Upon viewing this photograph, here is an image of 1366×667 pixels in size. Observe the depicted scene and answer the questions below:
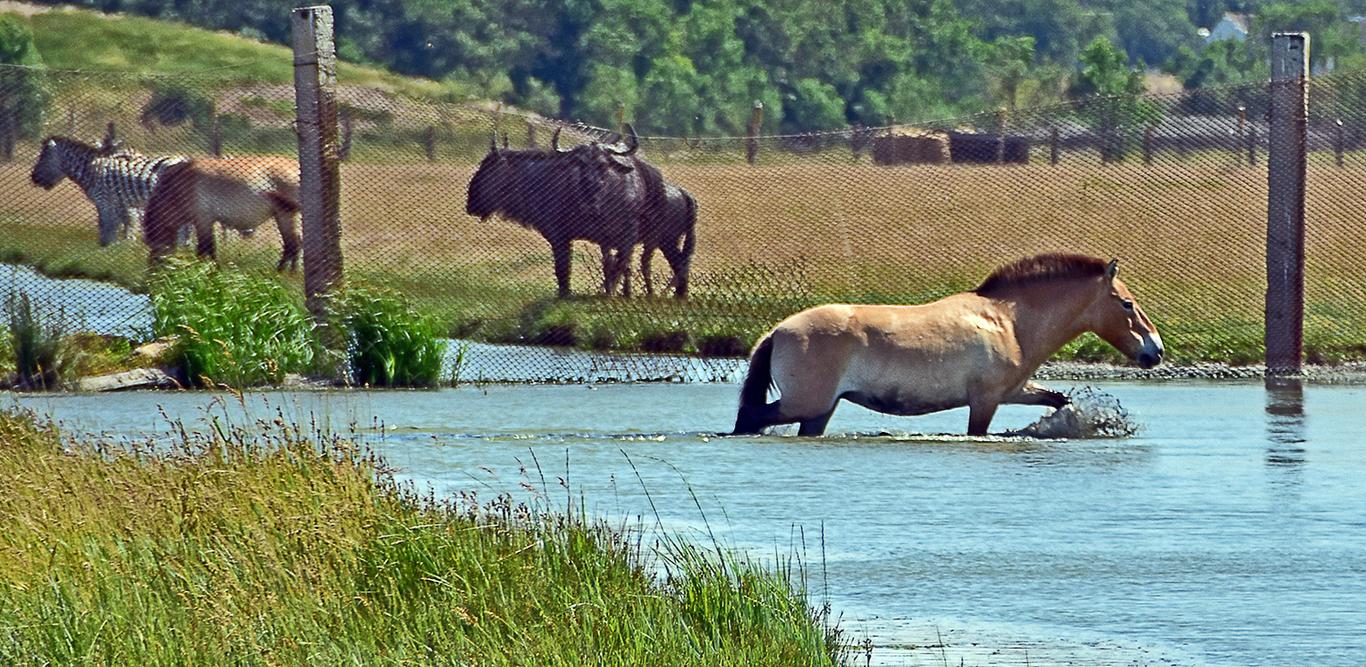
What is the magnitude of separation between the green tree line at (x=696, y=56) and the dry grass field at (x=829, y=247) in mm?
49793

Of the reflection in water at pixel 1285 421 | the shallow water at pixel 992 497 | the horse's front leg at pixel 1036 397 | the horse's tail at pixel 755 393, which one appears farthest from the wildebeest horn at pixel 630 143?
the horse's front leg at pixel 1036 397

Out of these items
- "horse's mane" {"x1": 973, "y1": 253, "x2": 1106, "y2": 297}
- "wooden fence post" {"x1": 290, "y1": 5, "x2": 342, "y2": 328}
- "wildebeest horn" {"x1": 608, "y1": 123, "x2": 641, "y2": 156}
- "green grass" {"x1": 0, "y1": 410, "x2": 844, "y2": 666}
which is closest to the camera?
"green grass" {"x1": 0, "y1": 410, "x2": 844, "y2": 666}

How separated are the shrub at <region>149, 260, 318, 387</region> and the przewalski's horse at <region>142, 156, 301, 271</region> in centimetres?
512

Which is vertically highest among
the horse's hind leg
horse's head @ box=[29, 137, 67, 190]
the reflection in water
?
horse's head @ box=[29, 137, 67, 190]

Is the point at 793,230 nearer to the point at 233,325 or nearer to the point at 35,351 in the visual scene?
the point at 233,325

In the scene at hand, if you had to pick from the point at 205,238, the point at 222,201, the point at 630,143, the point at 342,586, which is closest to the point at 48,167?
the point at 222,201

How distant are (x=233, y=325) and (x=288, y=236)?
824cm

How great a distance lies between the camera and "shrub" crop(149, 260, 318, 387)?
15.3m


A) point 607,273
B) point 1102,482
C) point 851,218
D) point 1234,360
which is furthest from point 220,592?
point 851,218

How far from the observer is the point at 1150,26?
15300cm

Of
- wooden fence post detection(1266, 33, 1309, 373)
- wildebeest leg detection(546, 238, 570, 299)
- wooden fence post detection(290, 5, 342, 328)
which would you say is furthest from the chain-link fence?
wooden fence post detection(1266, 33, 1309, 373)

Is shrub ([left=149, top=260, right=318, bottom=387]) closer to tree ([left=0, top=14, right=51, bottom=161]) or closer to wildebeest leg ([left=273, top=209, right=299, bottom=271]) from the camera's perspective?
tree ([left=0, top=14, right=51, bottom=161])

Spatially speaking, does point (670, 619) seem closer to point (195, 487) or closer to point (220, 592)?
point (220, 592)

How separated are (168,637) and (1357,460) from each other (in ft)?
23.9
